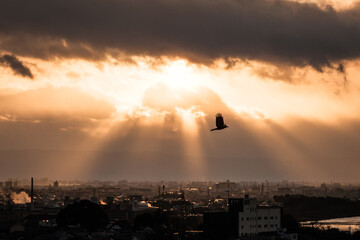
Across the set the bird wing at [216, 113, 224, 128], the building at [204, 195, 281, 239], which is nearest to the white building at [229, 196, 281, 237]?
the building at [204, 195, 281, 239]

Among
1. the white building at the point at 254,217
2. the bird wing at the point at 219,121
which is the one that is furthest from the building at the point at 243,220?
the bird wing at the point at 219,121

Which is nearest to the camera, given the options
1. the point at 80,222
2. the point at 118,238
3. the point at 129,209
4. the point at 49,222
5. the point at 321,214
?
the point at 118,238

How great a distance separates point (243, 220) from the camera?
74.5m

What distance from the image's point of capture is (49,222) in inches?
3750

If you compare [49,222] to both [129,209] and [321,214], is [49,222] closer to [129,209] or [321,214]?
[129,209]

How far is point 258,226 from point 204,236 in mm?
5612

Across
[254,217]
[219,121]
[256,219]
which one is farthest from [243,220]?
[219,121]

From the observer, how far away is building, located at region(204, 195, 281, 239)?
74.3 meters

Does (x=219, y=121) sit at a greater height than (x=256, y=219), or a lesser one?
greater

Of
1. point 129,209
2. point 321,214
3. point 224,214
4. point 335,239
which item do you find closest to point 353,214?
point 321,214

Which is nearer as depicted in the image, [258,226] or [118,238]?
[118,238]

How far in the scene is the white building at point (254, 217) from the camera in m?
74.3

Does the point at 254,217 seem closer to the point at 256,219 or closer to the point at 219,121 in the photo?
the point at 256,219

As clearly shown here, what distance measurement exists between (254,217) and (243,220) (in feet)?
4.52
